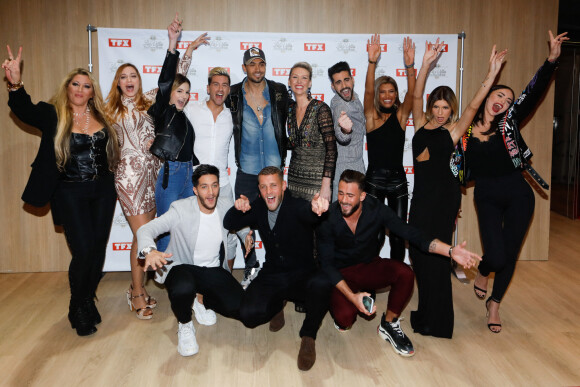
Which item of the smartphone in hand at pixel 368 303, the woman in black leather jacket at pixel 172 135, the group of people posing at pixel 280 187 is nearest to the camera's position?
the smartphone in hand at pixel 368 303

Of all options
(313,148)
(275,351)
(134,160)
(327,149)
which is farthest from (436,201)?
(134,160)

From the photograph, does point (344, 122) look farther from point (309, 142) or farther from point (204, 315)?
point (204, 315)

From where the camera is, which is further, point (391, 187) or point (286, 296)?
point (391, 187)

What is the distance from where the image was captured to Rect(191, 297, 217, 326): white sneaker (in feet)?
11.8

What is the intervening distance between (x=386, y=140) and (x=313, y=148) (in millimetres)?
608

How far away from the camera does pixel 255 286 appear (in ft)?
11.0

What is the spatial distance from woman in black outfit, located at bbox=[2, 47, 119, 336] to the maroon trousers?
168 centimetres

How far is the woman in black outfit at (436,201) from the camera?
342 centimetres

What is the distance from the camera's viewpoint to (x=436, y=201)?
347 centimetres

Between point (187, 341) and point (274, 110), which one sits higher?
point (274, 110)

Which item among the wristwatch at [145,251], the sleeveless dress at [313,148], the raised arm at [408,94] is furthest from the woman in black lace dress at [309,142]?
the wristwatch at [145,251]

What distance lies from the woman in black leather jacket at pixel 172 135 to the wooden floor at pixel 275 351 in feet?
3.13

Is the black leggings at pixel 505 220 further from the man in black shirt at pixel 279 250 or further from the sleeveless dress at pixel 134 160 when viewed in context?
the sleeveless dress at pixel 134 160

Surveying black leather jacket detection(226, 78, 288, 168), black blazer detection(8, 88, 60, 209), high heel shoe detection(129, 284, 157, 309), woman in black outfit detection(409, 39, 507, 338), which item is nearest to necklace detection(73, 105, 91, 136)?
black blazer detection(8, 88, 60, 209)
